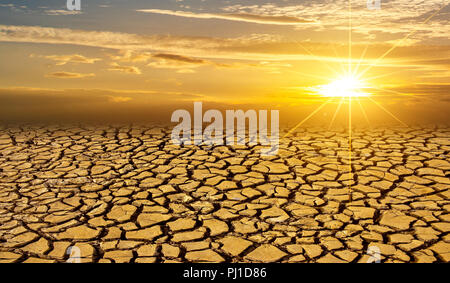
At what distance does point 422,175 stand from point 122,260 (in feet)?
9.84

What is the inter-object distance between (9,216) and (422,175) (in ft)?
12.1

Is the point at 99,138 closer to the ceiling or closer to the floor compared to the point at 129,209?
closer to the ceiling

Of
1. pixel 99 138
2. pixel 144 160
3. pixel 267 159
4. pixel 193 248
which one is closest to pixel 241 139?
pixel 267 159

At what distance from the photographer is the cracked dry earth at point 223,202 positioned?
2.37m

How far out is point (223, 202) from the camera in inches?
122

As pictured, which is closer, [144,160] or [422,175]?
[422,175]

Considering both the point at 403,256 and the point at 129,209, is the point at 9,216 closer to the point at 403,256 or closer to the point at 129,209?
the point at 129,209

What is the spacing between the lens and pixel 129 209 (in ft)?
9.73

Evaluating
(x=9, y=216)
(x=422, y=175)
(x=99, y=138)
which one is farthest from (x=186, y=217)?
(x=99, y=138)

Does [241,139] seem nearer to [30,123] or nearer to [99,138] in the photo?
[99,138]

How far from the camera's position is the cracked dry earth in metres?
2.37
